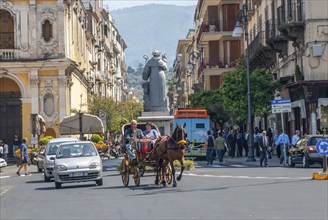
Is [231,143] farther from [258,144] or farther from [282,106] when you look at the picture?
[282,106]

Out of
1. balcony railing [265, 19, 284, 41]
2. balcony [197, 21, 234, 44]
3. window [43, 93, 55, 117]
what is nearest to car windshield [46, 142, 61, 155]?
balcony railing [265, 19, 284, 41]

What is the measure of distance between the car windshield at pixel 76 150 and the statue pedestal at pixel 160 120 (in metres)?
14.4

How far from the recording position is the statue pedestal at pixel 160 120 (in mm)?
45531

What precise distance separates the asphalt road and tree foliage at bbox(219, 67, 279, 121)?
945 inches

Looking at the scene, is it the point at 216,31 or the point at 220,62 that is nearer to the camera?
the point at 216,31

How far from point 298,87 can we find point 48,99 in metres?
28.9

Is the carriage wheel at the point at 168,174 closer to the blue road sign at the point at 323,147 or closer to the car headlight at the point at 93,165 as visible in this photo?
the car headlight at the point at 93,165

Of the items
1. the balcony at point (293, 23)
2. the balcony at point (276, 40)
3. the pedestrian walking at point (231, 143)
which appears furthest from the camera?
the pedestrian walking at point (231, 143)

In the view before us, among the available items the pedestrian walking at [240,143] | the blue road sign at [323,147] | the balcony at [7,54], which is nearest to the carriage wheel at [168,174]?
the blue road sign at [323,147]

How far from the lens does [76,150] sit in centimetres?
3075

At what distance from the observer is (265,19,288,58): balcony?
52875 mm

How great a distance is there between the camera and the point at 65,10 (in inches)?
2889

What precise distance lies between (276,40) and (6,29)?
28223 mm

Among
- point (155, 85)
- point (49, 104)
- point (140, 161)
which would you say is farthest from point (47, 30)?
point (140, 161)
